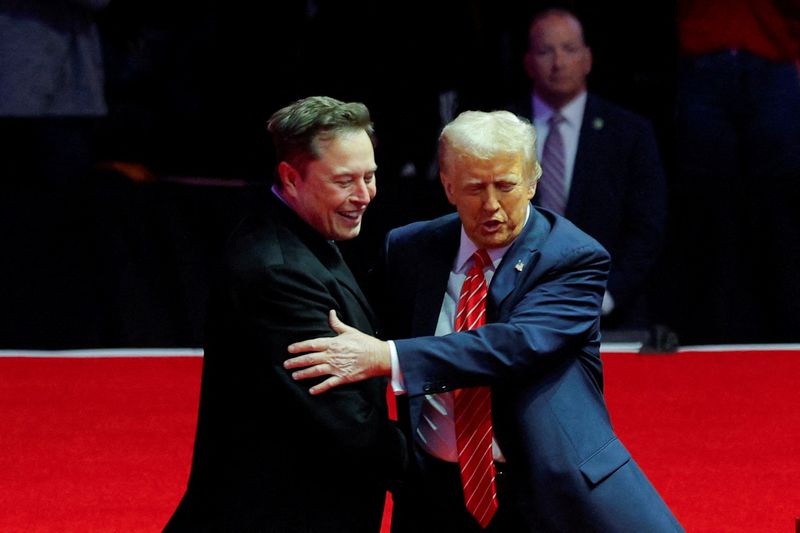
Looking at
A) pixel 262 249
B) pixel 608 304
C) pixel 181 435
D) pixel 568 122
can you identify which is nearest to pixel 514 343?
pixel 262 249

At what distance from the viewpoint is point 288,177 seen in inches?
106

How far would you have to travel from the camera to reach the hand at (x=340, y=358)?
2560 millimetres

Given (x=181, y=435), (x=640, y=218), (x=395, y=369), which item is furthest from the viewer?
(x=640, y=218)

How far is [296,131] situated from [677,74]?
3685 mm

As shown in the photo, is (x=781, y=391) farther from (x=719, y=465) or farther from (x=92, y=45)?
(x=92, y=45)

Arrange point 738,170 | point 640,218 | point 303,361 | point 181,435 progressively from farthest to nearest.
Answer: point 738,170, point 640,218, point 181,435, point 303,361

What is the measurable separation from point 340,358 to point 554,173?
2921mm

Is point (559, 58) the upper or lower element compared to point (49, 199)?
upper

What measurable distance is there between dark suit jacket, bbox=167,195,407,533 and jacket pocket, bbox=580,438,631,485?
36cm

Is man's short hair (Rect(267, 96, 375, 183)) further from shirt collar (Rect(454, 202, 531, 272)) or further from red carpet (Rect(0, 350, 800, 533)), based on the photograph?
red carpet (Rect(0, 350, 800, 533))

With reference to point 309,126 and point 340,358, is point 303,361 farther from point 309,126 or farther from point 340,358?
point 309,126

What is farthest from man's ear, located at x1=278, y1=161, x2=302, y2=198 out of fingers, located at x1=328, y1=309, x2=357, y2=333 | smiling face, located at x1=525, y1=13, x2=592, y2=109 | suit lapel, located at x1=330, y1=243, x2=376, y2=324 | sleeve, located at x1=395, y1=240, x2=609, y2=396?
smiling face, located at x1=525, y1=13, x2=592, y2=109

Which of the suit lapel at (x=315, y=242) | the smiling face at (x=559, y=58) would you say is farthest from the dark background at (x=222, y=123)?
the suit lapel at (x=315, y=242)

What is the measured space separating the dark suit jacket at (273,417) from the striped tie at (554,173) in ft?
9.10
